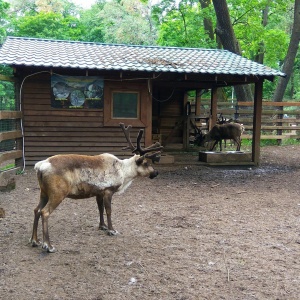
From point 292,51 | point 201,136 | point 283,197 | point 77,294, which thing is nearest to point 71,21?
point 292,51

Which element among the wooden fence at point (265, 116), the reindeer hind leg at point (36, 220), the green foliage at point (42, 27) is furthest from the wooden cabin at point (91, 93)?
the green foliage at point (42, 27)

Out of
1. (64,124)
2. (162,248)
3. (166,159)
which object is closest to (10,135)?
(64,124)

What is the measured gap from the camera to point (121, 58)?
1170 centimetres

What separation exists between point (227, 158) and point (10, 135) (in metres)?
5.82

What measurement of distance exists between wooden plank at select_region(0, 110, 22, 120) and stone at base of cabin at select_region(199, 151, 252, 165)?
512cm

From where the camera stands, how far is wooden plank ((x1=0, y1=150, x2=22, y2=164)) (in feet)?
31.5

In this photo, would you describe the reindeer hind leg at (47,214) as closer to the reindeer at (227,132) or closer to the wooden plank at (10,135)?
the wooden plank at (10,135)

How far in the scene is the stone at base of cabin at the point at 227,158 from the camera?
12078 mm

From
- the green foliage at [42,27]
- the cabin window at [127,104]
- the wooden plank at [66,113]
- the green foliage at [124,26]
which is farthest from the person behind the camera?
the green foliage at [124,26]

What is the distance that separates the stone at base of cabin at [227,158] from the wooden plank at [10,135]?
16.6ft

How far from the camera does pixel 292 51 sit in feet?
66.7

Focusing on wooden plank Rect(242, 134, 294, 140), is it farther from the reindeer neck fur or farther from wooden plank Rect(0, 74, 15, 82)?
the reindeer neck fur

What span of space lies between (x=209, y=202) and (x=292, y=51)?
14795mm

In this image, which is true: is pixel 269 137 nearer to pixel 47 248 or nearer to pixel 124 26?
pixel 47 248
